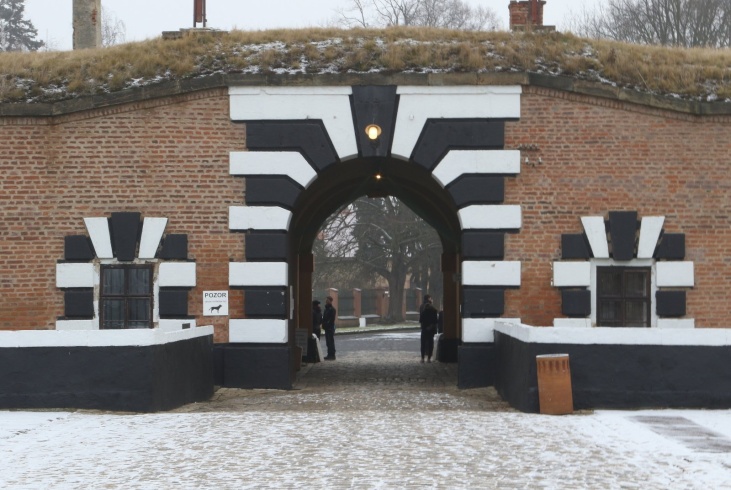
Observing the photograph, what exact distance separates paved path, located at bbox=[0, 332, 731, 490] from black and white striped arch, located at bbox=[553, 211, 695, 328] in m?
3.06

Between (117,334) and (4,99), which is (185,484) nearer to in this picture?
(117,334)

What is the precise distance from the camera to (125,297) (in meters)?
19.5

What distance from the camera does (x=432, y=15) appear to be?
203 feet

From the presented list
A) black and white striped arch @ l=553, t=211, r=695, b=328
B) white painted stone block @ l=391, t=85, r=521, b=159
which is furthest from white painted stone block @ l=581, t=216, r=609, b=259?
white painted stone block @ l=391, t=85, r=521, b=159

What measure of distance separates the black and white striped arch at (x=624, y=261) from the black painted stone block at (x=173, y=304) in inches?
222

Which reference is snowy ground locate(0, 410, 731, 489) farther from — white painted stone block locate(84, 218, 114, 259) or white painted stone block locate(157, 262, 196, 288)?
white painted stone block locate(84, 218, 114, 259)

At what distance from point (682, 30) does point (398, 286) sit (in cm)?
1580

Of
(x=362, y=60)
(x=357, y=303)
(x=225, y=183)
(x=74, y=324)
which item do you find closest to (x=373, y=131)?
(x=362, y=60)

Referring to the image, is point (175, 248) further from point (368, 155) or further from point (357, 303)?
point (357, 303)

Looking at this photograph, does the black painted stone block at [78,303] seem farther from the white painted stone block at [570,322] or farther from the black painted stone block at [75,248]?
the white painted stone block at [570,322]

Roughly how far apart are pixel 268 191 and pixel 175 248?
65.6 inches

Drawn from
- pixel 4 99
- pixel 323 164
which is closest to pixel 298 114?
pixel 323 164

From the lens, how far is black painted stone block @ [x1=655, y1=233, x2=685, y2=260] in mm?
19234

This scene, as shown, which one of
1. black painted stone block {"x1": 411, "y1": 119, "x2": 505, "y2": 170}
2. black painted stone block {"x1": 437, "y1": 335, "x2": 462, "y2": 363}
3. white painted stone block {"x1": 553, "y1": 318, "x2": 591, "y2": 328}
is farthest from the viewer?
black painted stone block {"x1": 437, "y1": 335, "x2": 462, "y2": 363}
